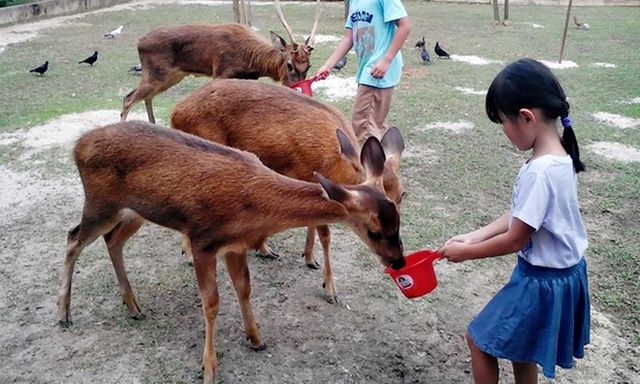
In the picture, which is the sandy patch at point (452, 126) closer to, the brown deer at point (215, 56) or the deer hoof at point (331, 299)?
the brown deer at point (215, 56)

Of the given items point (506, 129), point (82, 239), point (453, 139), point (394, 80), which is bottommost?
point (453, 139)

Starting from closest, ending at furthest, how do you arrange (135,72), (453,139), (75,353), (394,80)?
1. (75,353)
2. (394,80)
3. (453,139)
4. (135,72)

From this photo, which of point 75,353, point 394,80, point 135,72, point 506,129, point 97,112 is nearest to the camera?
point 506,129

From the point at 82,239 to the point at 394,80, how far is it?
3034 mm

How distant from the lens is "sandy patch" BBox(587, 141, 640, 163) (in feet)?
21.8

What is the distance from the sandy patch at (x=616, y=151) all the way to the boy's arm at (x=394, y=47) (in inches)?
114

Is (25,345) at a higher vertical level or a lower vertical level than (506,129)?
lower

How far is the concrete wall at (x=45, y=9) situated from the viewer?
15141 mm

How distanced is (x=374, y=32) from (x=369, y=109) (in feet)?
2.19

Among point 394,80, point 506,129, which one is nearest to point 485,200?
point 394,80

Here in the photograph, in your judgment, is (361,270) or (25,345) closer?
(25,345)

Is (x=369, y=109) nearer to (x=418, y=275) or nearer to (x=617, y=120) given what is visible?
(x=418, y=275)

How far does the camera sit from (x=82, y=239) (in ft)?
12.3

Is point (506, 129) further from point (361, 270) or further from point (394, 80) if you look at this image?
point (394, 80)
